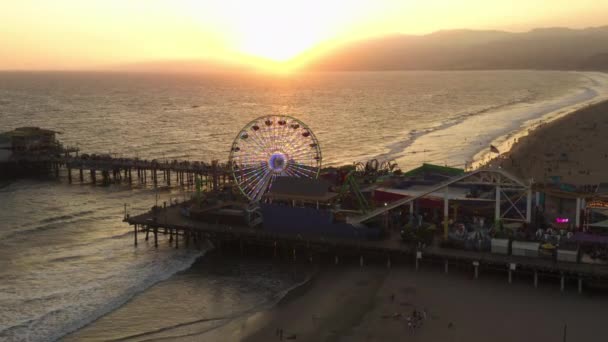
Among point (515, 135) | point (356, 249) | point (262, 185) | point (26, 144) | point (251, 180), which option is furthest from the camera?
point (515, 135)

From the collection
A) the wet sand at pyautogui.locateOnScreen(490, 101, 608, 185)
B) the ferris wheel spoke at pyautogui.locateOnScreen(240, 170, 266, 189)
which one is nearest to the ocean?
the wet sand at pyautogui.locateOnScreen(490, 101, 608, 185)

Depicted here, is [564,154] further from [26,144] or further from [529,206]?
[26,144]

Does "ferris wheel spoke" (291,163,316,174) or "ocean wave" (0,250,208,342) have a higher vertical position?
"ferris wheel spoke" (291,163,316,174)

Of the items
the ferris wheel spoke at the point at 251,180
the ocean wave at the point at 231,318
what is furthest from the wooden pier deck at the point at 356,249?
the ferris wheel spoke at the point at 251,180

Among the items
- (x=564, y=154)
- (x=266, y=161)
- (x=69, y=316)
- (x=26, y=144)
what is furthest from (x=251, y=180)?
(x=26, y=144)

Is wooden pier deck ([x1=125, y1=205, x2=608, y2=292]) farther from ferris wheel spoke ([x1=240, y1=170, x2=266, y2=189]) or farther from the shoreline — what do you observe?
the shoreline

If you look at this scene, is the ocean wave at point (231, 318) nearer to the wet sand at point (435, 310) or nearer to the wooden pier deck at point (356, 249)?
the wet sand at point (435, 310)
